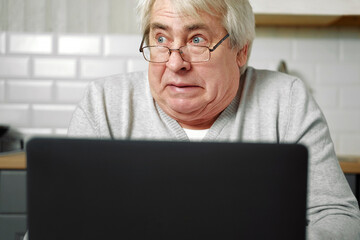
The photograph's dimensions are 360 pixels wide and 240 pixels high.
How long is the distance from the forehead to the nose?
69 mm

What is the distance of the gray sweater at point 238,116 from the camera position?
116cm

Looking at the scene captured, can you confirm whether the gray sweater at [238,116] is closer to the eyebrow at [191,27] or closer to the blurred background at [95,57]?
the eyebrow at [191,27]

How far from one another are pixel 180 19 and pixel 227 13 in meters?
0.15

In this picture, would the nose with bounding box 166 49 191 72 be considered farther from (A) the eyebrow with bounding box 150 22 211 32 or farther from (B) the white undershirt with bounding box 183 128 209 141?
(B) the white undershirt with bounding box 183 128 209 141

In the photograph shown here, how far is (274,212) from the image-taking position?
47 centimetres

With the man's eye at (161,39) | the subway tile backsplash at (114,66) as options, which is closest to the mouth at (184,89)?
the man's eye at (161,39)

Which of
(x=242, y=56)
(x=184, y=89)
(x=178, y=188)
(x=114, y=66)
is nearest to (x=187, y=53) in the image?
(x=184, y=89)

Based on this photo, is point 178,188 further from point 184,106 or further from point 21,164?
point 21,164

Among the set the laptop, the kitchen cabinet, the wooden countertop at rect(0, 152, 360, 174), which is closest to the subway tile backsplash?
the kitchen cabinet

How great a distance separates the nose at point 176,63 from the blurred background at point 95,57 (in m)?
1.16

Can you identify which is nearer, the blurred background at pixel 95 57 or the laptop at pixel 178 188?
the laptop at pixel 178 188

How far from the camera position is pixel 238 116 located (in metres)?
1.22

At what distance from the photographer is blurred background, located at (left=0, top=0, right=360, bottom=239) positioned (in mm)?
2248

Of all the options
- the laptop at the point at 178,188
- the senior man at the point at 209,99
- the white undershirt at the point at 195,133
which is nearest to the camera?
the laptop at the point at 178,188
